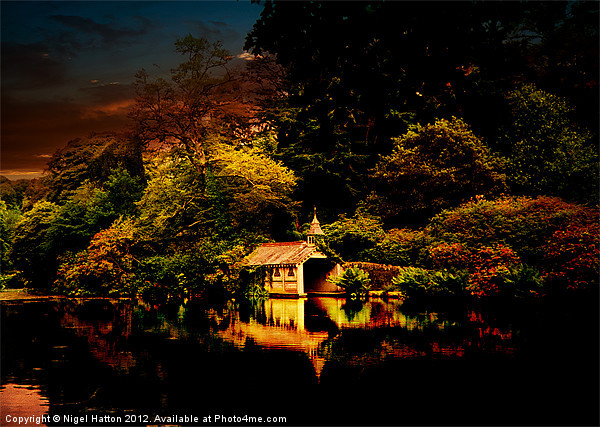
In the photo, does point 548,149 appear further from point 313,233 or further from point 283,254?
point 283,254

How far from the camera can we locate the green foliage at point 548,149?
34312 mm

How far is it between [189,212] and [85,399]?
1253 inches

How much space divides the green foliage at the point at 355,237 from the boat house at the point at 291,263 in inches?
41.8

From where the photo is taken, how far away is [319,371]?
11688 millimetres

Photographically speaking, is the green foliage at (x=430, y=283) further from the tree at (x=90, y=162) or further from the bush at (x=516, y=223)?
the tree at (x=90, y=162)

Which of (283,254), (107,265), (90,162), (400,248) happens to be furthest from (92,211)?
(400,248)

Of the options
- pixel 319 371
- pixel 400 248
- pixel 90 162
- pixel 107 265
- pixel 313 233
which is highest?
pixel 90 162

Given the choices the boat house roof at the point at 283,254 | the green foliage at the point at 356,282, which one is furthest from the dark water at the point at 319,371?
the boat house roof at the point at 283,254

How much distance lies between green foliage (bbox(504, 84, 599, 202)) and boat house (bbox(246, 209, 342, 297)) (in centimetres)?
1273

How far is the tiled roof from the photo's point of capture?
3558 cm

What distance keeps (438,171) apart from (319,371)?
26.6 meters

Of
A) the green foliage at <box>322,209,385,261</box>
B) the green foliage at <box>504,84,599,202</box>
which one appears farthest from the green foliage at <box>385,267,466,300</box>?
the green foliage at <box>504,84,599,202</box>

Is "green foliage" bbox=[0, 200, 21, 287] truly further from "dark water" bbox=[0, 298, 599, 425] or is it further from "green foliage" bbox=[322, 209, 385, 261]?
"dark water" bbox=[0, 298, 599, 425]

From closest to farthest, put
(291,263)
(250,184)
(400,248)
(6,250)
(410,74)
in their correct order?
1. (400,248)
2. (291,263)
3. (250,184)
4. (410,74)
5. (6,250)
